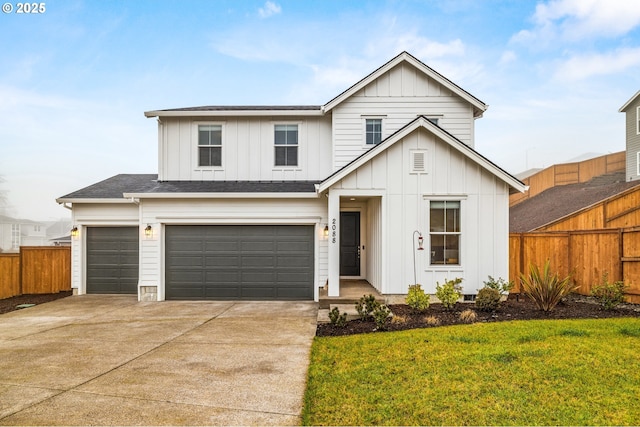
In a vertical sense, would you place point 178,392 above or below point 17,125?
below

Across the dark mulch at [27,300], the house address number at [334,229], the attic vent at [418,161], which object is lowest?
the dark mulch at [27,300]

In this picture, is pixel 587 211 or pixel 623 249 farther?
pixel 587 211

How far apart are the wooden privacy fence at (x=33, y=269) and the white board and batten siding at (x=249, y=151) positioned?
470 cm

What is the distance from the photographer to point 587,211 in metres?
15.7

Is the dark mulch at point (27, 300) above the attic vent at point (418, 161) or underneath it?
underneath

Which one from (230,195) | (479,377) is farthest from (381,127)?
(479,377)

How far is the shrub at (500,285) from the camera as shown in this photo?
30.6ft

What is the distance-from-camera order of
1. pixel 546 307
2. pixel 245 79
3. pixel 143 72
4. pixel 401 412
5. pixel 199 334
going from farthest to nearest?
pixel 245 79 < pixel 143 72 < pixel 546 307 < pixel 199 334 < pixel 401 412

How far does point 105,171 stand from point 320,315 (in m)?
50.3

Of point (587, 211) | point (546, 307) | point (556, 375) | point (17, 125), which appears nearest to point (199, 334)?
point (556, 375)

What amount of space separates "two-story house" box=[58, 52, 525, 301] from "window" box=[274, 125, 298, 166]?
3cm

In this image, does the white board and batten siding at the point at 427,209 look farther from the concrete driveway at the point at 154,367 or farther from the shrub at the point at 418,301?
the concrete driveway at the point at 154,367

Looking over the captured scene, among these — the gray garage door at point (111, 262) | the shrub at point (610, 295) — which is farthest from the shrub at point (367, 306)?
the gray garage door at point (111, 262)

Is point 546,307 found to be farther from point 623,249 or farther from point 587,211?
point 587,211
